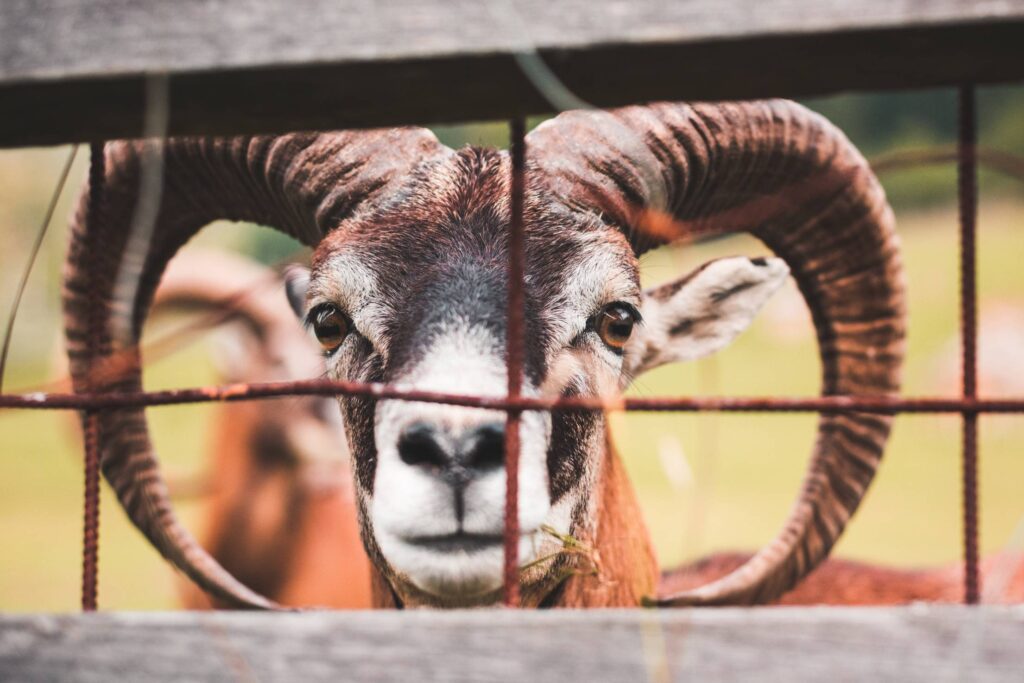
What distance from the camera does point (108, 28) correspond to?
111cm

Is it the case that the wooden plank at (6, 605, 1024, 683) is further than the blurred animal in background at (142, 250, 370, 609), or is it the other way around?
the blurred animal in background at (142, 250, 370, 609)

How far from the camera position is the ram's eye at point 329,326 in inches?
102

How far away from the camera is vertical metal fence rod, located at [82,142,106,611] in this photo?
126 centimetres

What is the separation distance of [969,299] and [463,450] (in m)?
0.98

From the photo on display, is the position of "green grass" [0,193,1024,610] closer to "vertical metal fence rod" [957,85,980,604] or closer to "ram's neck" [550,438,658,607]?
"ram's neck" [550,438,658,607]

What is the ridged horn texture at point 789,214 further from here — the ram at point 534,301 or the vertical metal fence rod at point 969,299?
the vertical metal fence rod at point 969,299

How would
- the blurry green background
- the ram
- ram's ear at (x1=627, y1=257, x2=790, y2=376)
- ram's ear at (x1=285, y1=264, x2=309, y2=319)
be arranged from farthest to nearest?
the blurry green background, ram's ear at (x1=285, y1=264, x2=309, y2=319), ram's ear at (x1=627, y1=257, x2=790, y2=376), the ram

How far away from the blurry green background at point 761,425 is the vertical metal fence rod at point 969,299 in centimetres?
672

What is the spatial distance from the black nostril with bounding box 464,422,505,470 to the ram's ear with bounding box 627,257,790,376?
1.18 meters

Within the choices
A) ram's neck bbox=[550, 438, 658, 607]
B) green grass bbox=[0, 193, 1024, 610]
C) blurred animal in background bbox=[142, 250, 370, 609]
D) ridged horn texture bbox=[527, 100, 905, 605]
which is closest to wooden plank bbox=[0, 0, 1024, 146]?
ridged horn texture bbox=[527, 100, 905, 605]

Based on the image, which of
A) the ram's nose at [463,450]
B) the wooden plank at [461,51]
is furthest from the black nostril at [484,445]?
the wooden plank at [461,51]

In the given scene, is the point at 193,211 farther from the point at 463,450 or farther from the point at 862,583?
the point at 862,583

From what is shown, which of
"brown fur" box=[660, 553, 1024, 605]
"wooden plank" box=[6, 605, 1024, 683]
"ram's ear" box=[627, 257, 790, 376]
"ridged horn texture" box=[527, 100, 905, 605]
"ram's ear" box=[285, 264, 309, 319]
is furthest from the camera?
"brown fur" box=[660, 553, 1024, 605]

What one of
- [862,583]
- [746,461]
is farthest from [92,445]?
[746,461]
